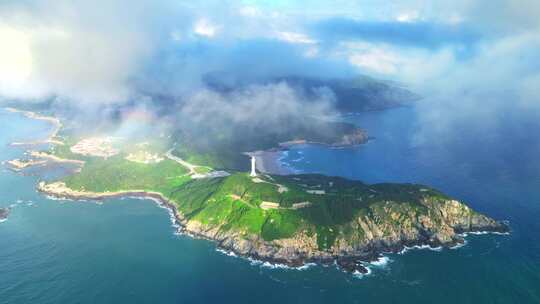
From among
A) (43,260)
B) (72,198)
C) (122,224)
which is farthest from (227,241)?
(72,198)

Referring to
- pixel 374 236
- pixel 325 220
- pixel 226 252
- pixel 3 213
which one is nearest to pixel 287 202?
pixel 325 220

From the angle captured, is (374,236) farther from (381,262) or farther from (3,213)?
(3,213)

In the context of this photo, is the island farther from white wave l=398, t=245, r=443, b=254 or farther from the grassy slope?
white wave l=398, t=245, r=443, b=254

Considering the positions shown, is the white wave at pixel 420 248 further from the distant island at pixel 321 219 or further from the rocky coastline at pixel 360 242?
the distant island at pixel 321 219

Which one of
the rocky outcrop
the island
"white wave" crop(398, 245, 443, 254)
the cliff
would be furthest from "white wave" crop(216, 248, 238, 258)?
the island

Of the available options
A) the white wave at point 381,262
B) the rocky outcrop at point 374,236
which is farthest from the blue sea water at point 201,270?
the rocky outcrop at point 374,236
